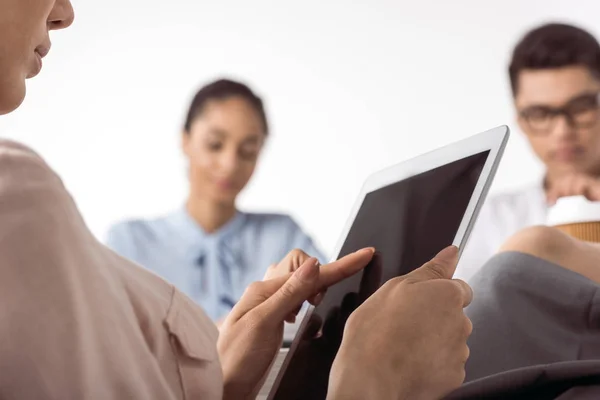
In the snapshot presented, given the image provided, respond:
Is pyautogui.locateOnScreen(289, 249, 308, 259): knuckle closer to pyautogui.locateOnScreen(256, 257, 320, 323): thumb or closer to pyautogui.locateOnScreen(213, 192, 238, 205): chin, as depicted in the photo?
pyautogui.locateOnScreen(256, 257, 320, 323): thumb

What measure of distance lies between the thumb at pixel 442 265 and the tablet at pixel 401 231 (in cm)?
1

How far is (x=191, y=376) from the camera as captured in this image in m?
0.42

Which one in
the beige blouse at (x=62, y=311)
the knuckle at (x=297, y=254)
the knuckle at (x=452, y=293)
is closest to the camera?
the beige blouse at (x=62, y=311)

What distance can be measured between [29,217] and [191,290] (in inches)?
64.8

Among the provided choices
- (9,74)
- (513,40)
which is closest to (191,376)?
(9,74)

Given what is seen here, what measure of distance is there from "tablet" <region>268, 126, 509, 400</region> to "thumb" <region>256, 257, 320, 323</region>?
3 cm

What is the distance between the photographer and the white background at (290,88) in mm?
2461

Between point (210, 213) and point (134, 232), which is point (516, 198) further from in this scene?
point (134, 232)

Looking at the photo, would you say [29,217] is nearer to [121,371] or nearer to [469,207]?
[121,371]

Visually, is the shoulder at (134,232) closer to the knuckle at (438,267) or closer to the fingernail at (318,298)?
the fingernail at (318,298)

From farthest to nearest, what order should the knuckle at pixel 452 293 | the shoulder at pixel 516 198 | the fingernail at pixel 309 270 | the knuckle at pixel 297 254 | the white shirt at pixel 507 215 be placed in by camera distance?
the shoulder at pixel 516 198 < the white shirt at pixel 507 215 < the knuckle at pixel 297 254 < the fingernail at pixel 309 270 < the knuckle at pixel 452 293

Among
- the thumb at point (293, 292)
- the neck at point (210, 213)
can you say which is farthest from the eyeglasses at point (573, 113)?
the thumb at point (293, 292)

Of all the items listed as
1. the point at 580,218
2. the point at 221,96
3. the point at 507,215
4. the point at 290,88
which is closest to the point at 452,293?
the point at 580,218

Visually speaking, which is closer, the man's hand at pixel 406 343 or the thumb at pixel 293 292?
the man's hand at pixel 406 343
